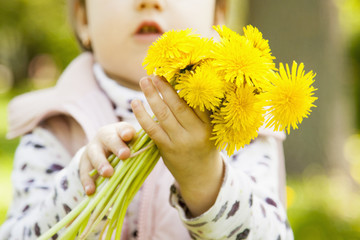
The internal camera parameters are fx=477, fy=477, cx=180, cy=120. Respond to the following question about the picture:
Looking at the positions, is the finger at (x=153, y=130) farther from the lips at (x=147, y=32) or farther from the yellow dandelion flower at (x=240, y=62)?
the lips at (x=147, y=32)

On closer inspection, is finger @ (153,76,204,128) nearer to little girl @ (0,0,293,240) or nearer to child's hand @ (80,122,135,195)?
little girl @ (0,0,293,240)

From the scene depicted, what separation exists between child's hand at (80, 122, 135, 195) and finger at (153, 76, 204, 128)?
0.46 ft

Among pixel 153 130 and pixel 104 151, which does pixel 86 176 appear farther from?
pixel 153 130

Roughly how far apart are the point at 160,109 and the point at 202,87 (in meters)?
0.13

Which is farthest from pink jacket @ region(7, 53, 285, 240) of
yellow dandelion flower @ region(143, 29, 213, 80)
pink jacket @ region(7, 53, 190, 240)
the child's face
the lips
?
yellow dandelion flower @ region(143, 29, 213, 80)

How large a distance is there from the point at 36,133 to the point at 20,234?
0.34 meters

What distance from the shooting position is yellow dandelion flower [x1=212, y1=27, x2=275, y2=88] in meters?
0.84

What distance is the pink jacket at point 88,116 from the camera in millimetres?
1374

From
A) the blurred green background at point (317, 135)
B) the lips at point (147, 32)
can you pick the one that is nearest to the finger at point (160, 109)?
the lips at point (147, 32)

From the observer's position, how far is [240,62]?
84 cm

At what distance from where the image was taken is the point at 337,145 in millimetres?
4234

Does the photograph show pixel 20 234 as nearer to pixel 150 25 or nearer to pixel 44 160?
pixel 44 160

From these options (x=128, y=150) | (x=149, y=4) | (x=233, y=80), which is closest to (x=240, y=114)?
(x=233, y=80)

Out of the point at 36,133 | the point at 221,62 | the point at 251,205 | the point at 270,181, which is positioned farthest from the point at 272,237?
the point at 36,133
